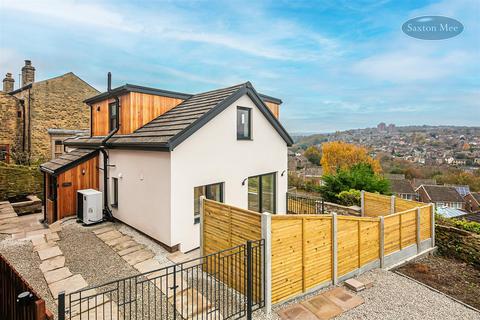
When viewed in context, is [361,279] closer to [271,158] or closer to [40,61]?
[271,158]

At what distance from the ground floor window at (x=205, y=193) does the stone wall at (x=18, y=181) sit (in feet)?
36.5

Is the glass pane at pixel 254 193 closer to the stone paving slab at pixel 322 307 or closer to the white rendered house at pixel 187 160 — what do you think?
the white rendered house at pixel 187 160

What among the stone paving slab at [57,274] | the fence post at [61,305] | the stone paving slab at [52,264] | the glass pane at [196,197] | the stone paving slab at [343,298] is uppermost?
the glass pane at [196,197]

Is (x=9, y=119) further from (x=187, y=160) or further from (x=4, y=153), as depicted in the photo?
(x=187, y=160)

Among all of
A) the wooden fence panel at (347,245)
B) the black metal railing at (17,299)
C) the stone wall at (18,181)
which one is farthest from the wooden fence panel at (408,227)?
the stone wall at (18,181)

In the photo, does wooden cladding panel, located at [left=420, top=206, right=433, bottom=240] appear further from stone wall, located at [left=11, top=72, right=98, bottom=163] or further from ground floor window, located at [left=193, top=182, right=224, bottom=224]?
stone wall, located at [left=11, top=72, right=98, bottom=163]

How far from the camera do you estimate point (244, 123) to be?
382 inches

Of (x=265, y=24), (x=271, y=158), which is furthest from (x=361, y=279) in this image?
(x=265, y=24)

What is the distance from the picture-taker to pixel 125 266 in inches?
245

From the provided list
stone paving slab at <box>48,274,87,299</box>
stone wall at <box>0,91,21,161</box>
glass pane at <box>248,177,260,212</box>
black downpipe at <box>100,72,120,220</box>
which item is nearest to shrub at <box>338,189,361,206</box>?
glass pane at <box>248,177,260,212</box>

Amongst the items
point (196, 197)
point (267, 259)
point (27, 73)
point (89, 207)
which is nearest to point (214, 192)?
point (196, 197)

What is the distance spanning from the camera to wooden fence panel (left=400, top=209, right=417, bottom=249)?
8320mm

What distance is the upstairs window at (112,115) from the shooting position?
10258 mm

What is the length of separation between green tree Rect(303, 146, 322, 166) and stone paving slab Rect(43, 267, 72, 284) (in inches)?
2864
